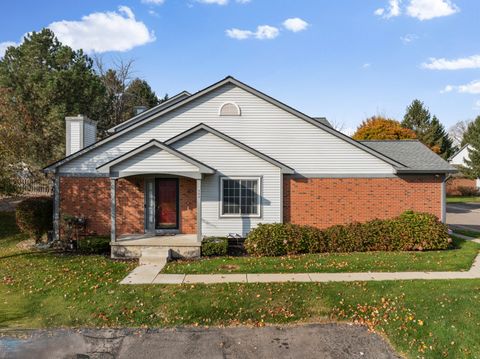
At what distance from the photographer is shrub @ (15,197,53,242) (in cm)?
1352

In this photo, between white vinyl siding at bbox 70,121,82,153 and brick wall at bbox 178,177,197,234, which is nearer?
brick wall at bbox 178,177,197,234

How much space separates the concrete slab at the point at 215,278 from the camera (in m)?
9.06

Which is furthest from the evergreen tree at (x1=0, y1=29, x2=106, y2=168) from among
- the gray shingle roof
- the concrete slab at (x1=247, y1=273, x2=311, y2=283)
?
the gray shingle roof

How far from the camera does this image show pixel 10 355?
223 inches

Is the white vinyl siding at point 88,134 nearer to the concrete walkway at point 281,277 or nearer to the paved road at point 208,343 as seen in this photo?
the concrete walkway at point 281,277

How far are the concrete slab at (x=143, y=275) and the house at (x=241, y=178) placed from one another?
251cm

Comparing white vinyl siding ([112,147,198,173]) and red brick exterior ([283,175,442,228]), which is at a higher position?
white vinyl siding ([112,147,198,173])

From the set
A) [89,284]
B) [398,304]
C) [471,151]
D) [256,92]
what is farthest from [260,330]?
[471,151]

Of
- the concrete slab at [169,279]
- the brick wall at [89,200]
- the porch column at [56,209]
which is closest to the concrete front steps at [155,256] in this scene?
the concrete slab at [169,279]

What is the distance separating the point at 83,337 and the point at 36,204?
9.27 m

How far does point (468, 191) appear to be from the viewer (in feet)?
142

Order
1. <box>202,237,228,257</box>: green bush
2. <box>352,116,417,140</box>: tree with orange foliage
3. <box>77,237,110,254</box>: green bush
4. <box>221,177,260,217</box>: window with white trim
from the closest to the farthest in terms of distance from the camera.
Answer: <box>202,237,228,257</box>: green bush, <box>77,237,110,254</box>: green bush, <box>221,177,260,217</box>: window with white trim, <box>352,116,417,140</box>: tree with orange foliage

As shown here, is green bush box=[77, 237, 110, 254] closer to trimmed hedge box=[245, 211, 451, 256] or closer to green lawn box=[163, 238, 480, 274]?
green lawn box=[163, 238, 480, 274]

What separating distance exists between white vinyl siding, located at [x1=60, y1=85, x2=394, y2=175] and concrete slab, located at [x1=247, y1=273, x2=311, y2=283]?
5.31 meters
